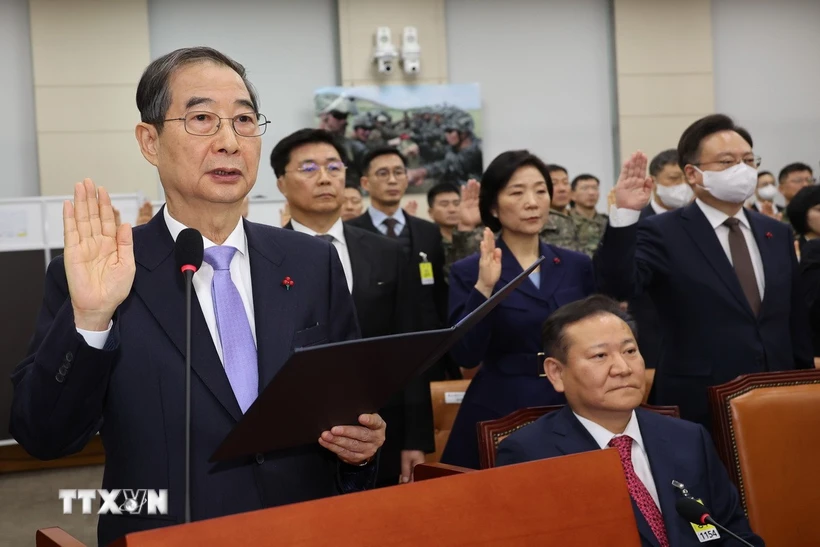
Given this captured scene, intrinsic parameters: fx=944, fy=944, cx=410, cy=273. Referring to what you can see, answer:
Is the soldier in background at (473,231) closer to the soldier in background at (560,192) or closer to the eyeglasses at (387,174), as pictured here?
the eyeglasses at (387,174)

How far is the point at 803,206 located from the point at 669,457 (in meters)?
2.48

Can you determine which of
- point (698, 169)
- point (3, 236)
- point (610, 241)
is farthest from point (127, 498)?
point (3, 236)

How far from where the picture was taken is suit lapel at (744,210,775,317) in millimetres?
3028

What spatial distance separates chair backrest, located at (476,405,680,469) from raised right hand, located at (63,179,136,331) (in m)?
1.13

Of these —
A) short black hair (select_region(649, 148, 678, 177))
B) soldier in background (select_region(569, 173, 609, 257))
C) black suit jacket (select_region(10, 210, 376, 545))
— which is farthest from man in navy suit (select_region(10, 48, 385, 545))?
soldier in background (select_region(569, 173, 609, 257))

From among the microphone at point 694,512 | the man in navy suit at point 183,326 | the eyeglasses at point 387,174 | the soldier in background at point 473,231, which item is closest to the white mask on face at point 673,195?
the soldier in background at point 473,231

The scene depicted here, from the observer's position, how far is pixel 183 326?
1.56m

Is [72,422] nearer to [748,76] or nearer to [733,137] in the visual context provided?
[733,137]

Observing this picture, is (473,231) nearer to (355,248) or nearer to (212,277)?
(355,248)

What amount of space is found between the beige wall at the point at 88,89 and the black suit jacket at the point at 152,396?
764cm

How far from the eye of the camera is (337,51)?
9492 millimetres

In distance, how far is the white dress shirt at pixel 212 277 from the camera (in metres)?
1.62

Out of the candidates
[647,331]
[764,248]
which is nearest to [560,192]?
[647,331]

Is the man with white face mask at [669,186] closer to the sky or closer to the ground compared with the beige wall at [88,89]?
closer to the ground
